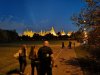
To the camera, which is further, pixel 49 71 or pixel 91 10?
pixel 91 10

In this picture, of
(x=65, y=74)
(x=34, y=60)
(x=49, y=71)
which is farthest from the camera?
(x=65, y=74)

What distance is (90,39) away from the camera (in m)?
→ 27.0

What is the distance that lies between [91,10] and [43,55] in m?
13.3

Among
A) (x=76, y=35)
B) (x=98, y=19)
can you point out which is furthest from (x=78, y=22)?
(x=98, y=19)

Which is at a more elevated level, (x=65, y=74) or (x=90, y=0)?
(x=90, y=0)

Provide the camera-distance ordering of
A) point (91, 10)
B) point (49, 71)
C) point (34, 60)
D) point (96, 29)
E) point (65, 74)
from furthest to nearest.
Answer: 1. point (91, 10)
2. point (96, 29)
3. point (65, 74)
4. point (34, 60)
5. point (49, 71)

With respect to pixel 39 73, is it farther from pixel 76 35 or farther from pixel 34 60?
pixel 76 35

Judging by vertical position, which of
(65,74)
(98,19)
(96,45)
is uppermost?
(98,19)

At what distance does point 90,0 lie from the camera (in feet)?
92.9

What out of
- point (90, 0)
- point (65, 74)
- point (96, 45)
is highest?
point (90, 0)

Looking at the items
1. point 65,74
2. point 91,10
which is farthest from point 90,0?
point 65,74

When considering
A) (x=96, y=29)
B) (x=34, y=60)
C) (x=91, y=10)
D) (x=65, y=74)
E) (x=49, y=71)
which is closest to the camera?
(x=49, y=71)

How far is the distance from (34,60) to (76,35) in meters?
12.1

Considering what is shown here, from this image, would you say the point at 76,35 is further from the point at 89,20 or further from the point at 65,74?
the point at 65,74
